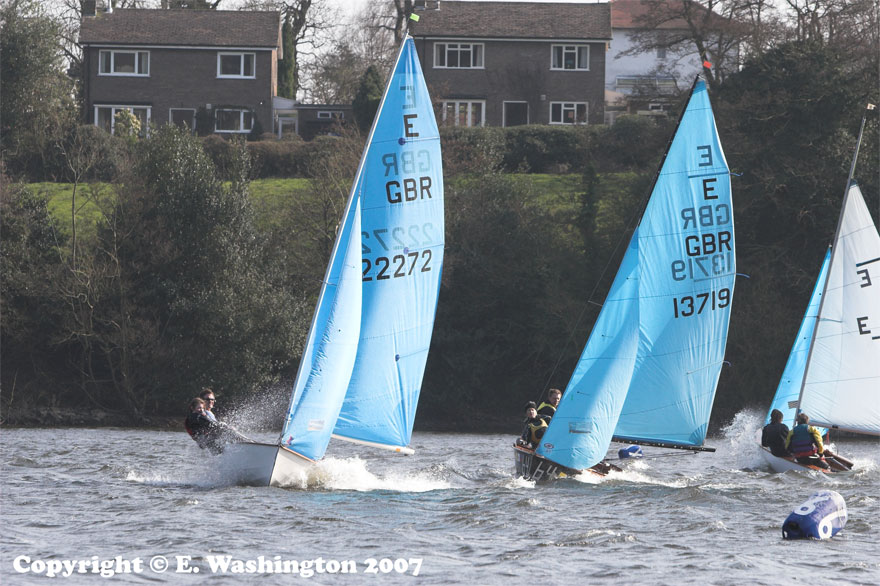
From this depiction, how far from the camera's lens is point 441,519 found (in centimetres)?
1553

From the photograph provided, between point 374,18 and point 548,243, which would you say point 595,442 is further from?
point 374,18

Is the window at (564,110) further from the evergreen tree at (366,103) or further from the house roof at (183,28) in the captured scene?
the house roof at (183,28)

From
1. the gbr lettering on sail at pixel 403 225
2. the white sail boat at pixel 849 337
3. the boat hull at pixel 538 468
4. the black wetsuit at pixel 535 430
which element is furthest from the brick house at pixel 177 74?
the gbr lettering on sail at pixel 403 225

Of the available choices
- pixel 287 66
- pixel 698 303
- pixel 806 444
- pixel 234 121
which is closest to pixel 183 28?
pixel 234 121

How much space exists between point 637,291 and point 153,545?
8751 mm

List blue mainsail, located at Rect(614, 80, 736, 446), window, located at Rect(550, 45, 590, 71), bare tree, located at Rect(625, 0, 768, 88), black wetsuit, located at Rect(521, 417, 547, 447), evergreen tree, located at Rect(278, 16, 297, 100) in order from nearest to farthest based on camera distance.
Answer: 1. blue mainsail, located at Rect(614, 80, 736, 446)
2. black wetsuit, located at Rect(521, 417, 547, 447)
3. bare tree, located at Rect(625, 0, 768, 88)
4. window, located at Rect(550, 45, 590, 71)
5. evergreen tree, located at Rect(278, 16, 297, 100)

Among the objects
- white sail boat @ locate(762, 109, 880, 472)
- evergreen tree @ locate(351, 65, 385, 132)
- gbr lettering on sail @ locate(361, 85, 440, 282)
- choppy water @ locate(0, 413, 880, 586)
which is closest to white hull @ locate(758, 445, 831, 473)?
choppy water @ locate(0, 413, 880, 586)

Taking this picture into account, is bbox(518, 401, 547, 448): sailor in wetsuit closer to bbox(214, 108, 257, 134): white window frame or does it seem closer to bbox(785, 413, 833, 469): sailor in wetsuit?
bbox(785, 413, 833, 469): sailor in wetsuit

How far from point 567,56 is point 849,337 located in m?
36.8

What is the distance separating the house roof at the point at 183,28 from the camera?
189ft

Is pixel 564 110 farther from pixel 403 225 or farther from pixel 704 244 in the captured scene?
pixel 403 225

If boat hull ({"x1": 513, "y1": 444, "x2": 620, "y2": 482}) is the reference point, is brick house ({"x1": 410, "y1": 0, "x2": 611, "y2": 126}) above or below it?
above

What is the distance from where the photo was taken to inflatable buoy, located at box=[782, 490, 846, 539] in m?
14.5

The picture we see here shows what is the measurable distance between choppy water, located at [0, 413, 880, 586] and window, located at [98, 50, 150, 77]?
126ft
